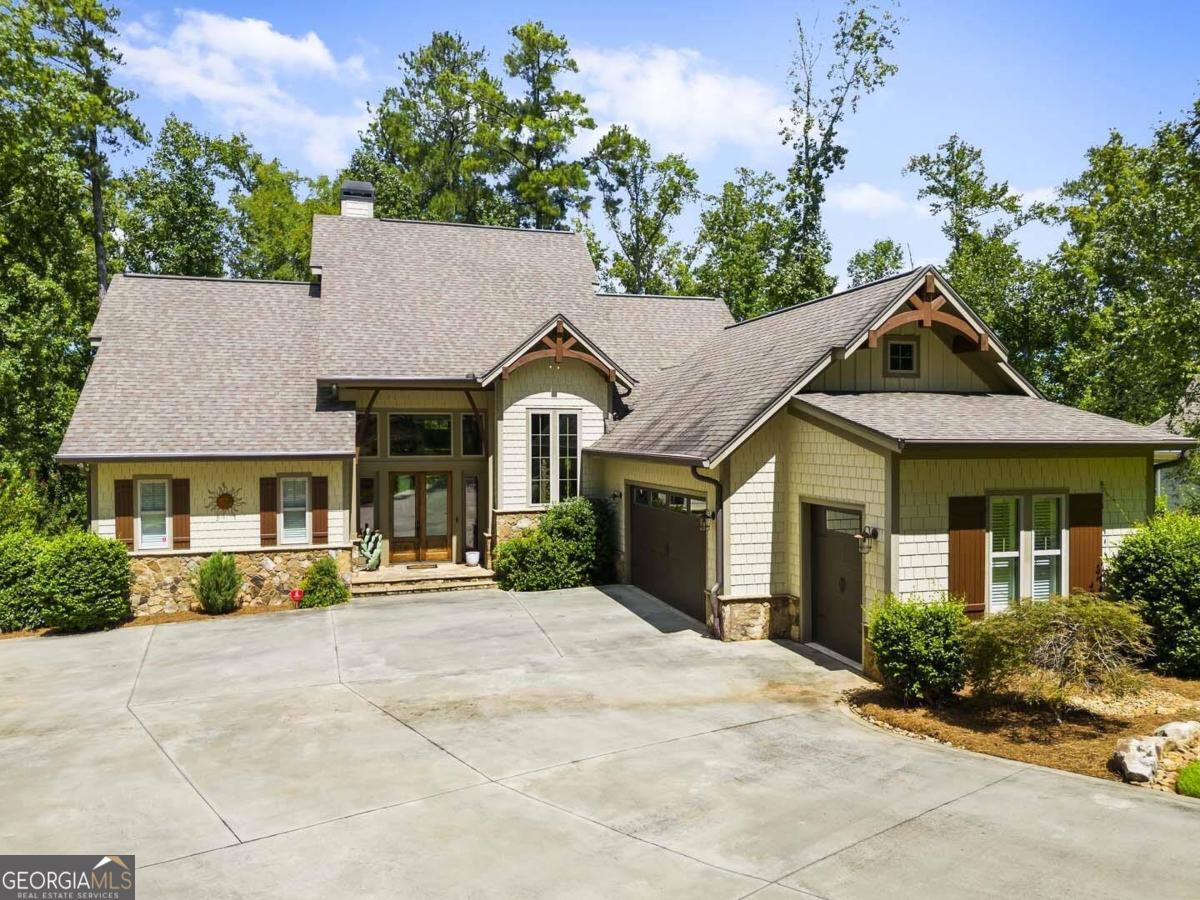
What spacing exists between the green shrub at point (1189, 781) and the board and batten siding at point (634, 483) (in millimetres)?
7584

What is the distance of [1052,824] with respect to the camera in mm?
7113

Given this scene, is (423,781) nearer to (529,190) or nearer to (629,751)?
(629,751)

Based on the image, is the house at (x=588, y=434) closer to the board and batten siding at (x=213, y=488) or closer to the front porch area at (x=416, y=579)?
the board and batten siding at (x=213, y=488)

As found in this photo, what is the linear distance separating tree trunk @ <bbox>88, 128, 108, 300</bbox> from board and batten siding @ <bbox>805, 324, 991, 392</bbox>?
89.5 feet

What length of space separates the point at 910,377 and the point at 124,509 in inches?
648

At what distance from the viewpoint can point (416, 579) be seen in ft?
61.6

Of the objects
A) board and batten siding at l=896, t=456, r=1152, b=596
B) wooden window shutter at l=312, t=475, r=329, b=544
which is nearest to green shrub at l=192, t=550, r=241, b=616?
wooden window shutter at l=312, t=475, r=329, b=544

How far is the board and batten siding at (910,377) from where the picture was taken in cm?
1459

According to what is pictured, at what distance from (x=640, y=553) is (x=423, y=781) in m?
10.8

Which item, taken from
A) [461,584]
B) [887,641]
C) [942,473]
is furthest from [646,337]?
[887,641]

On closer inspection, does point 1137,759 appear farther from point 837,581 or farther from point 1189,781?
point 837,581

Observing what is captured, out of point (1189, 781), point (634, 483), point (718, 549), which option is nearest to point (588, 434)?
point (634, 483)

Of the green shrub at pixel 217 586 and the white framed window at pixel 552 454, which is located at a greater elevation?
the white framed window at pixel 552 454

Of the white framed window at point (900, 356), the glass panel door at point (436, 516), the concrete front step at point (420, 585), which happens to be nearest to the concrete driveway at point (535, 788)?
the concrete front step at point (420, 585)
